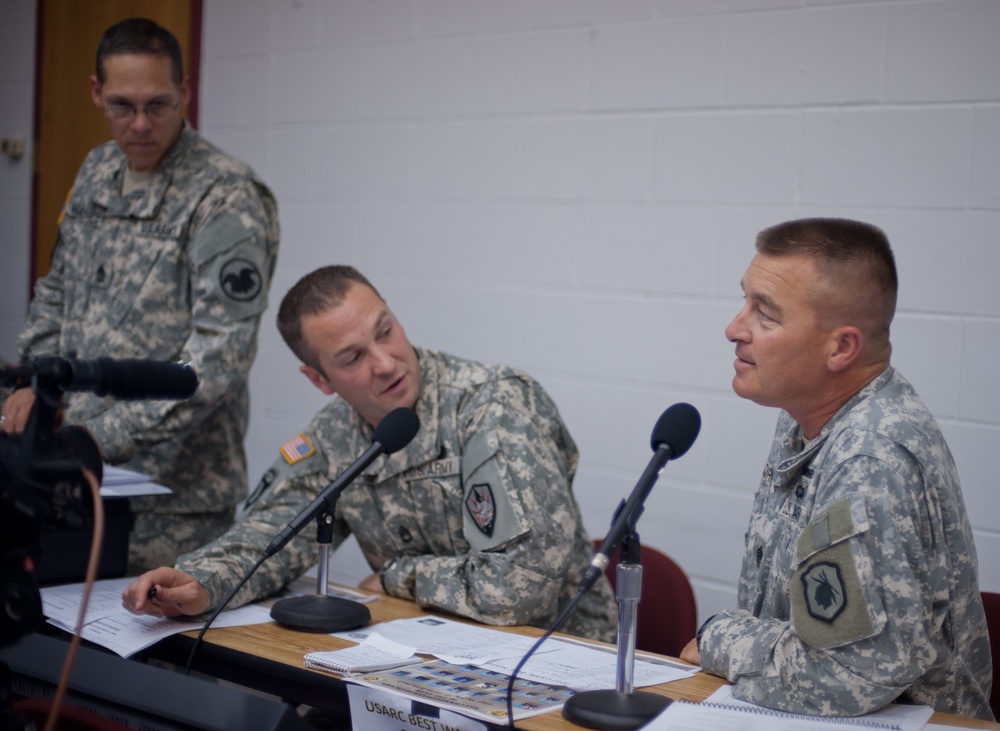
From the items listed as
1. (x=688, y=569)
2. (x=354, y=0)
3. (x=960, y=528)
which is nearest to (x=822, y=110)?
(x=688, y=569)

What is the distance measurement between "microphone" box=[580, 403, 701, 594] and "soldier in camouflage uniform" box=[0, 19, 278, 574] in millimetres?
1288

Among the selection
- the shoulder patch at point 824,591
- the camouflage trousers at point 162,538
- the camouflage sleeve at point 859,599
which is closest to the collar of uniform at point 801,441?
the camouflage sleeve at point 859,599

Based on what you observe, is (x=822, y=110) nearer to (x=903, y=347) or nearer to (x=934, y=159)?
(x=934, y=159)

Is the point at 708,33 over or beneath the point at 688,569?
over

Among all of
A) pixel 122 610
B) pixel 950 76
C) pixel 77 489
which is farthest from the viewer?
pixel 950 76

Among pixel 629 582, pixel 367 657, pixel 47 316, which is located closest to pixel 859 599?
pixel 629 582

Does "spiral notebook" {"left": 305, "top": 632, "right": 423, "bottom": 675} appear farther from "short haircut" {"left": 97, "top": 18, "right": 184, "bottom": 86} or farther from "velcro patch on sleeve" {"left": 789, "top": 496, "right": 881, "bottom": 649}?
"short haircut" {"left": 97, "top": 18, "right": 184, "bottom": 86}

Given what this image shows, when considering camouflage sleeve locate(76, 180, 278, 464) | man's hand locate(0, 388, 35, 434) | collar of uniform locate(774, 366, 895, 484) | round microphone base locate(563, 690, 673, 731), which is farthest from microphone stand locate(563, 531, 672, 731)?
camouflage sleeve locate(76, 180, 278, 464)

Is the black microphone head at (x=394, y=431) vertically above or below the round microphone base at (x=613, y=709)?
above

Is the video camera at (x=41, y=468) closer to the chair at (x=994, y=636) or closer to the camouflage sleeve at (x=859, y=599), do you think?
the camouflage sleeve at (x=859, y=599)

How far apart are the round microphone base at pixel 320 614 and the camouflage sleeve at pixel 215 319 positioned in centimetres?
62

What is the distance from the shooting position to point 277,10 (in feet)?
12.3

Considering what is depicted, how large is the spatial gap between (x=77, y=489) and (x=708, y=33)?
2139 mm

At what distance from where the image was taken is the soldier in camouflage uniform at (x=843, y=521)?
139 centimetres
